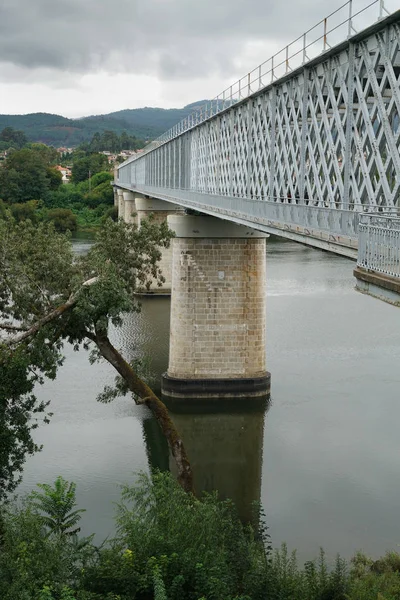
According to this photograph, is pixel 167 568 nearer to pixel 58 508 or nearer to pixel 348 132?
pixel 58 508

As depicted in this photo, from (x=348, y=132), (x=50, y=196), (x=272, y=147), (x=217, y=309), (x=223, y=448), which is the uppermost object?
(x=50, y=196)

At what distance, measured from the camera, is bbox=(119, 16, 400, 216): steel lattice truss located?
517 inches

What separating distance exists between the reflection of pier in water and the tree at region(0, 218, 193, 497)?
2334mm

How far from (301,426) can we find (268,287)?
23.2m

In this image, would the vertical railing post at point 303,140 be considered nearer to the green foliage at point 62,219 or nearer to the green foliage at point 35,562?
the green foliage at point 35,562

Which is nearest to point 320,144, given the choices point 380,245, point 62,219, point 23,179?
point 380,245

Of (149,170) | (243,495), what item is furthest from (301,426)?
(149,170)

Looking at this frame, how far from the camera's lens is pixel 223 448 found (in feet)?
71.6

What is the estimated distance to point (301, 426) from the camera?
22.6 metres

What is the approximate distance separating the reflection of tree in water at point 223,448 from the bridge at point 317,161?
1.80 metres

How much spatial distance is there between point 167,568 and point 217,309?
1496cm

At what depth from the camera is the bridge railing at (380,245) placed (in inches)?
396

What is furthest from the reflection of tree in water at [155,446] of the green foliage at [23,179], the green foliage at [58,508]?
the green foliage at [23,179]

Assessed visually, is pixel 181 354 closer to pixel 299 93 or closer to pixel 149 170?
pixel 299 93
